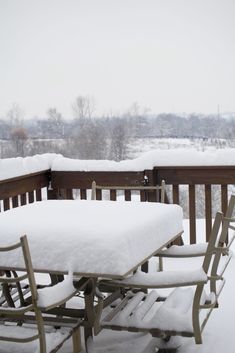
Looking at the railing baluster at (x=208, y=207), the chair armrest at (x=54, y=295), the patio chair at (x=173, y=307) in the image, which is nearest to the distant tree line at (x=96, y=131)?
the railing baluster at (x=208, y=207)

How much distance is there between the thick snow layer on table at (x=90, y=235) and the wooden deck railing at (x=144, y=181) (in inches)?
58.6

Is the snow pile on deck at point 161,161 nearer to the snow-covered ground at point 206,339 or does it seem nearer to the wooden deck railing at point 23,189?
the wooden deck railing at point 23,189

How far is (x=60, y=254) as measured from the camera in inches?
74.8

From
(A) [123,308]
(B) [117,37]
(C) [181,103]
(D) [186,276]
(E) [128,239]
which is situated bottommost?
(A) [123,308]

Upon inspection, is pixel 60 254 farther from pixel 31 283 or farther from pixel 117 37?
pixel 117 37

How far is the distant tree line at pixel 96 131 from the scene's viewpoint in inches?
237

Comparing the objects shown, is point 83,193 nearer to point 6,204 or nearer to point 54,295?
point 6,204

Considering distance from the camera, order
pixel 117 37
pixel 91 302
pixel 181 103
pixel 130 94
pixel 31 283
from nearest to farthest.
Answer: pixel 31 283 < pixel 91 302 < pixel 181 103 < pixel 130 94 < pixel 117 37

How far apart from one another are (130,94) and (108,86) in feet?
1.58

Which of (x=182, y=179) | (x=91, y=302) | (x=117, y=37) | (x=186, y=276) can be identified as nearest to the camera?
(x=186, y=276)

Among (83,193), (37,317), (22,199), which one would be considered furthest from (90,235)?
(83,193)

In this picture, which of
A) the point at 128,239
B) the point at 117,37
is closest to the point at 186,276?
the point at 128,239

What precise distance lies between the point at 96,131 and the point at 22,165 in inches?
103

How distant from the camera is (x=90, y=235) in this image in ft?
6.32
